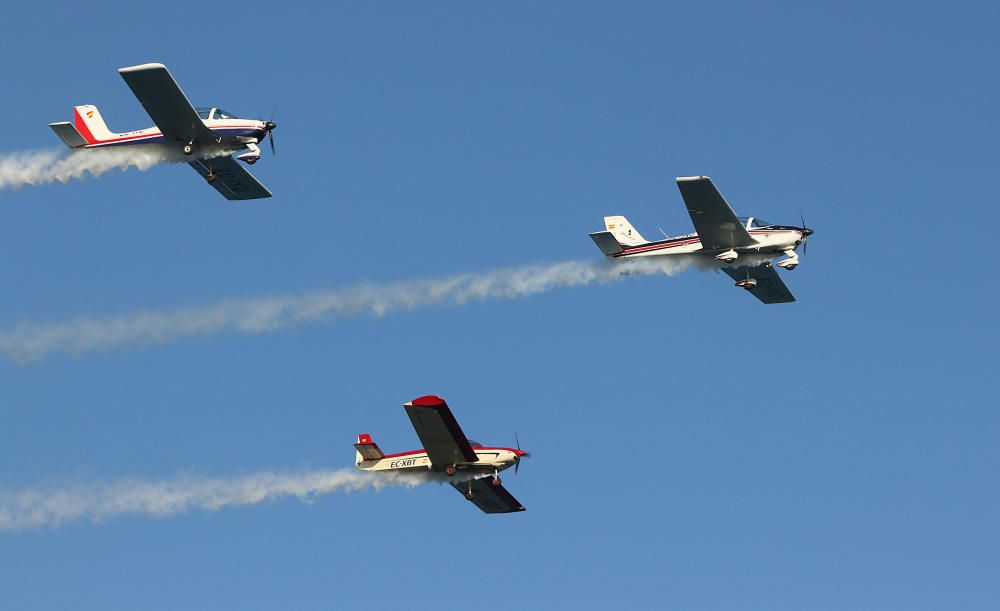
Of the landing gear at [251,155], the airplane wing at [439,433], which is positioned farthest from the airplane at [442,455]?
the landing gear at [251,155]

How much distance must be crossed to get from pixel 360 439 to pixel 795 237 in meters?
16.5

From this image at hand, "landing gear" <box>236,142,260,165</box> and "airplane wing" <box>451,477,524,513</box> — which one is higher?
"landing gear" <box>236,142,260,165</box>

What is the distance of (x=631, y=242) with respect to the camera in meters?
58.3

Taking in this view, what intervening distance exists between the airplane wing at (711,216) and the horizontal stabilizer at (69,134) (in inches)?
771

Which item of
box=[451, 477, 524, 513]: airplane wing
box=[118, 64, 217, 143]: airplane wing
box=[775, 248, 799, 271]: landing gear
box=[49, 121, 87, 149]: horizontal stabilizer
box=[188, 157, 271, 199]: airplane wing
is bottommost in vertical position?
box=[451, 477, 524, 513]: airplane wing

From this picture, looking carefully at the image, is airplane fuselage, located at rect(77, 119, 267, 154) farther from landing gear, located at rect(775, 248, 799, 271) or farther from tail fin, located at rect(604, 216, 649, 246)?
landing gear, located at rect(775, 248, 799, 271)

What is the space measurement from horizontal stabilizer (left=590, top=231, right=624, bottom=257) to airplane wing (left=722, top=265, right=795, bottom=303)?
4.17 metres

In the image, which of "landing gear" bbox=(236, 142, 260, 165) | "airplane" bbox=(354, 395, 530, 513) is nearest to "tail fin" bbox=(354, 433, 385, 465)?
"airplane" bbox=(354, 395, 530, 513)

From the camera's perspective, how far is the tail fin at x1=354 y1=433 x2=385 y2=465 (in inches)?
1976

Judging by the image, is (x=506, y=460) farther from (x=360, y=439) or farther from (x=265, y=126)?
(x=265, y=126)

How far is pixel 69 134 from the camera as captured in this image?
2032 inches


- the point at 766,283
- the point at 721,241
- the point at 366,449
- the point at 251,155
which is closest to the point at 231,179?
the point at 251,155

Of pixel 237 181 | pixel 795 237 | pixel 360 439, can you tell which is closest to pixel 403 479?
pixel 360 439

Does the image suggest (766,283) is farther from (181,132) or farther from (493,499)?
(181,132)
